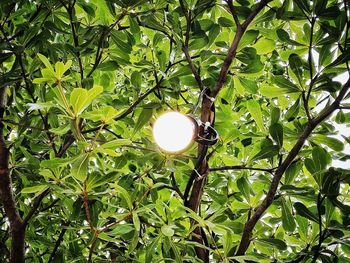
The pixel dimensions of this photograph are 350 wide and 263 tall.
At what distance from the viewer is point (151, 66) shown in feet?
4.74

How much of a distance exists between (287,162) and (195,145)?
0.34 meters

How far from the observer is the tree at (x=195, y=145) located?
3.66 feet

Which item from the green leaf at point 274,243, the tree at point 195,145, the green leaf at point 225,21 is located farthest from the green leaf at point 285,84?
the green leaf at point 274,243

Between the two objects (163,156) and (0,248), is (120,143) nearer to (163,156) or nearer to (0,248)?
(163,156)

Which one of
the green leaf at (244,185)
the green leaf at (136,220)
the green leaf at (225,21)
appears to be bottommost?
the green leaf at (136,220)

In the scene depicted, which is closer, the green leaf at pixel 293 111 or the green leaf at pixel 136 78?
the green leaf at pixel 293 111

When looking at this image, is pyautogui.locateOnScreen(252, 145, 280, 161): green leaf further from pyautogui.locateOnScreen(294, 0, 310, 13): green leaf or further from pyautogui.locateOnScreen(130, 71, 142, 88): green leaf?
pyautogui.locateOnScreen(130, 71, 142, 88): green leaf

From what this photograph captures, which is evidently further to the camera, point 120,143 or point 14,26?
point 14,26

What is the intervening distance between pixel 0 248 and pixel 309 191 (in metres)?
1.40

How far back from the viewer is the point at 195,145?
51.7 inches

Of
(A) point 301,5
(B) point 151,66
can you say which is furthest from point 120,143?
(A) point 301,5

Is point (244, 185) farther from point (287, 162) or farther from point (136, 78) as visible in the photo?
point (136, 78)

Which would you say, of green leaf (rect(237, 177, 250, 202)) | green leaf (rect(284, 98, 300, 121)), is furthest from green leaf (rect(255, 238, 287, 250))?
green leaf (rect(284, 98, 300, 121))

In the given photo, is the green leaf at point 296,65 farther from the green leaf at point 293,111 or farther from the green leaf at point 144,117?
the green leaf at point 144,117
